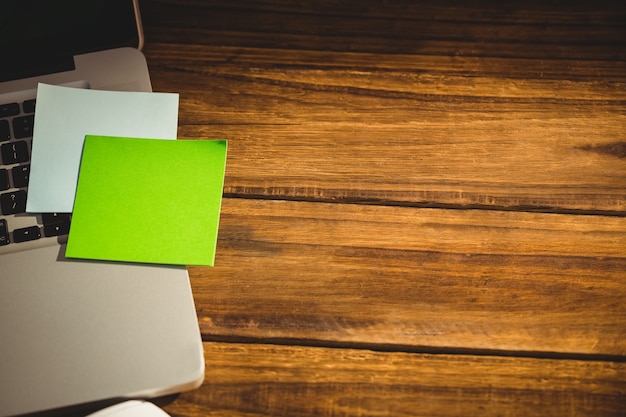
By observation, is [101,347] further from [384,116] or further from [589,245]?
[589,245]

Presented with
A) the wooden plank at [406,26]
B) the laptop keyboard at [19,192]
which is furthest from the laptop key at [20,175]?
the wooden plank at [406,26]

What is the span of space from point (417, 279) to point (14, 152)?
476 mm

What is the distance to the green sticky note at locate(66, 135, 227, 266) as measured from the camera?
65cm

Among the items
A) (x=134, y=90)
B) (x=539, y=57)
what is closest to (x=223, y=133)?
(x=134, y=90)

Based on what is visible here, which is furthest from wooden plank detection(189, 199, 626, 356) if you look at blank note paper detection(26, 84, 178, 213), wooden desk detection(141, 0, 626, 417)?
blank note paper detection(26, 84, 178, 213)

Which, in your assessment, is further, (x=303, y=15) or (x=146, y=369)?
(x=303, y=15)

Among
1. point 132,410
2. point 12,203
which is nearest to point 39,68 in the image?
point 12,203

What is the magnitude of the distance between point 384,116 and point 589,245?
280 millimetres

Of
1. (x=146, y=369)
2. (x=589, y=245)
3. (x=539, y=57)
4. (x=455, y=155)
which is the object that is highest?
(x=539, y=57)

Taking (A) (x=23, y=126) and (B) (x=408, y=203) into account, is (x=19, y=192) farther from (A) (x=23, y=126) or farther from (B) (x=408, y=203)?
(B) (x=408, y=203)

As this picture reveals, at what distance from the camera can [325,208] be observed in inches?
27.6

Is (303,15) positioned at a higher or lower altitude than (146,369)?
higher

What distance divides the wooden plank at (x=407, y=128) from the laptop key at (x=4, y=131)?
18cm

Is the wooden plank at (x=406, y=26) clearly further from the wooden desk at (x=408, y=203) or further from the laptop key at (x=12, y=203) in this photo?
the laptop key at (x=12, y=203)
